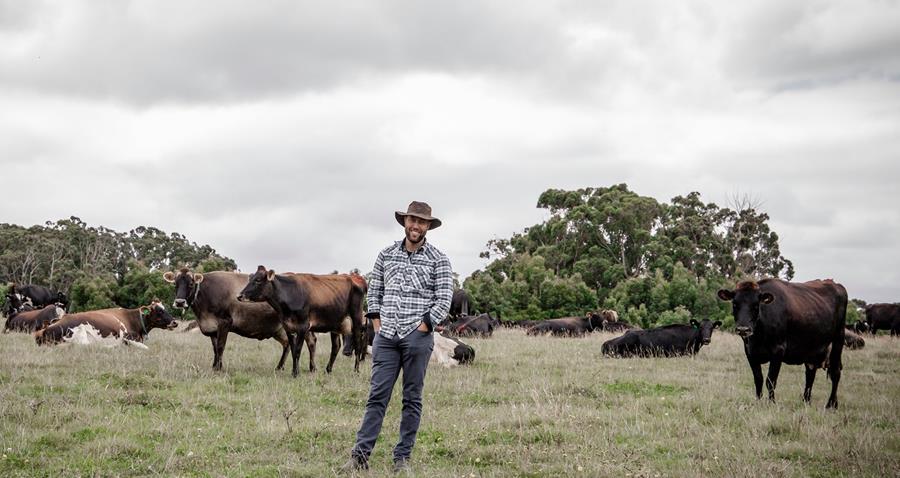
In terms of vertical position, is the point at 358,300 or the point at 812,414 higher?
the point at 358,300

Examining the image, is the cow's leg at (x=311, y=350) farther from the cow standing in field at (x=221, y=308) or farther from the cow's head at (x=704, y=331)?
the cow's head at (x=704, y=331)

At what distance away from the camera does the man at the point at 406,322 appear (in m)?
6.70

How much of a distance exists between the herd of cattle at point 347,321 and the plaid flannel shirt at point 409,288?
5.41 m

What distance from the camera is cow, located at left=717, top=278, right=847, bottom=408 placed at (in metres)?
10.6

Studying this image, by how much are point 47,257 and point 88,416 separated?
2387 inches

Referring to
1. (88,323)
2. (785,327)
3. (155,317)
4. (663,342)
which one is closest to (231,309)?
(88,323)

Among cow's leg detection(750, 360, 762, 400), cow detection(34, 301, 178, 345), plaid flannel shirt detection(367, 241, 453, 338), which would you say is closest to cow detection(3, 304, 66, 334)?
cow detection(34, 301, 178, 345)

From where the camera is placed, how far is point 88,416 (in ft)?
28.0

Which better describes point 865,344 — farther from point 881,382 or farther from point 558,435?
point 558,435

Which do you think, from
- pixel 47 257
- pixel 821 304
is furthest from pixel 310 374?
pixel 47 257

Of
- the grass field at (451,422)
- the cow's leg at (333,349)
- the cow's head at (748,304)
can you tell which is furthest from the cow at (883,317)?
the cow's leg at (333,349)

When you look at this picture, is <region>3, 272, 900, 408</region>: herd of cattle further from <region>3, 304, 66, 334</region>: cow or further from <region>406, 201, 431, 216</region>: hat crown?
<region>406, 201, 431, 216</region>: hat crown

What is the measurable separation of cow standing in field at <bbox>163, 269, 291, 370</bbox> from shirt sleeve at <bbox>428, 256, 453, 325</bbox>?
7206mm

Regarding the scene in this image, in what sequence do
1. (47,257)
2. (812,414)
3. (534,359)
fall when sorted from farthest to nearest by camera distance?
(47,257) < (534,359) < (812,414)
